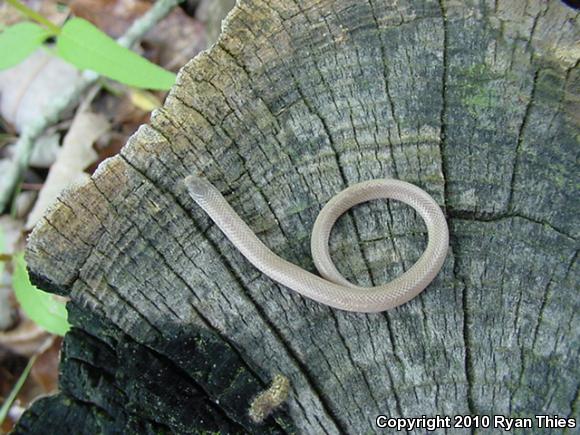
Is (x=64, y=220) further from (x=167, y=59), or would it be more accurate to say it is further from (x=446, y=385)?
(x=167, y=59)

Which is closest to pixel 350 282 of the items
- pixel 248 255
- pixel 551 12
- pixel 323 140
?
pixel 248 255

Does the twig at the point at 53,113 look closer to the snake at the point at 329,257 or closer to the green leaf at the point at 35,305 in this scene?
the green leaf at the point at 35,305

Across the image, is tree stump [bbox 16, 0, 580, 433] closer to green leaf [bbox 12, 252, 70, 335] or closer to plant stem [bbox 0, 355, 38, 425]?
green leaf [bbox 12, 252, 70, 335]

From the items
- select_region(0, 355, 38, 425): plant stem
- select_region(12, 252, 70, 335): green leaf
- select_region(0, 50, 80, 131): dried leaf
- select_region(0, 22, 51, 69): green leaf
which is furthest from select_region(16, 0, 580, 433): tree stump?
select_region(0, 50, 80, 131): dried leaf

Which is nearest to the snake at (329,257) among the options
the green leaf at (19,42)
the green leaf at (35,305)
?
the green leaf at (35,305)

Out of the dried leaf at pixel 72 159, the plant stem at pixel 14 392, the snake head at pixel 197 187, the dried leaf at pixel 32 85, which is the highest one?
the dried leaf at pixel 32 85
